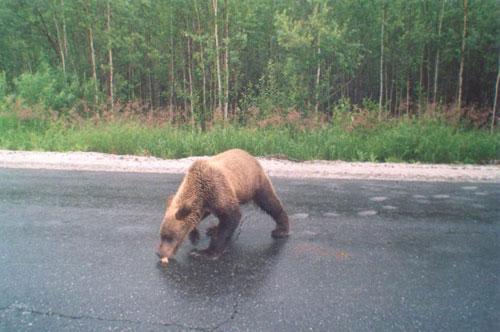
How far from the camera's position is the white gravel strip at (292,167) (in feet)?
28.5

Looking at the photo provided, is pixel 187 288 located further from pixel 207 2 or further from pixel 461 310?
pixel 207 2

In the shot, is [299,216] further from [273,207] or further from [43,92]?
[43,92]

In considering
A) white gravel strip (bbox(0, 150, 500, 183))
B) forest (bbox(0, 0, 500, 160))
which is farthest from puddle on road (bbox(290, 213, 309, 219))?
forest (bbox(0, 0, 500, 160))

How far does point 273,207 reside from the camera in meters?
5.16

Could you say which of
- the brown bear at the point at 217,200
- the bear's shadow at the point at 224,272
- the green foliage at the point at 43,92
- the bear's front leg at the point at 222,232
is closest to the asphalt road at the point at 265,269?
the bear's shadow at the point at 224,272

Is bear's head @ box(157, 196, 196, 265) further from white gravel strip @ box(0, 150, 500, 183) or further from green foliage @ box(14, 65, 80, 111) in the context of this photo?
green foliage @ box(14, 65, 80, 111)

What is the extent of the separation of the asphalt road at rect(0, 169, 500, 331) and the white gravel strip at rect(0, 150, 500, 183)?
1934 mm

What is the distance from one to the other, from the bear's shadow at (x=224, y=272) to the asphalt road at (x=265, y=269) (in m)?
0.02

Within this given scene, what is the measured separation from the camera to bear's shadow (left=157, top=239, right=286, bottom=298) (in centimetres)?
363

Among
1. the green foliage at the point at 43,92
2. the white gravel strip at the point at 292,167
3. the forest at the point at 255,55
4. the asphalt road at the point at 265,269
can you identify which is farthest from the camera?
the green foliage at the point at 43,92

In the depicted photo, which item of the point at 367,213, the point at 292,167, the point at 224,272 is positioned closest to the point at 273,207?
the point at 224,272

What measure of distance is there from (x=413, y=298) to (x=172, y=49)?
95.8 ft

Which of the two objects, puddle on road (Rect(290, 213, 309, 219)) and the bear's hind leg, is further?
puddle on road (Rect(290, 213, 309, 219))

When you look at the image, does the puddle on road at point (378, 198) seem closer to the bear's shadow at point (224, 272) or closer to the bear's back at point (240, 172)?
the bear's back at point (240, 172)
